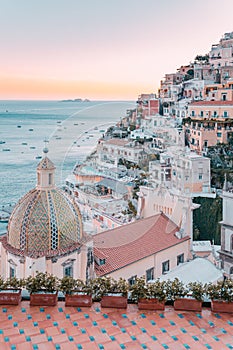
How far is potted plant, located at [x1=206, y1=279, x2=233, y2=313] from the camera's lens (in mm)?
6520

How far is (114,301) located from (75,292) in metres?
0.65

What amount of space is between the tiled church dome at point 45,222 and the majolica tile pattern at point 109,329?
8.98ft

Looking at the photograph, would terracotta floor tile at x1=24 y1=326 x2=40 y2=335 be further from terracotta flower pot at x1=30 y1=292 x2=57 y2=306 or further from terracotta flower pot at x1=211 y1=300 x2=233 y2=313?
terracotta flower pot at x1=211 y1=300 x2=233 y2=313

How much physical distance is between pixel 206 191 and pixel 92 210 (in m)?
10.2

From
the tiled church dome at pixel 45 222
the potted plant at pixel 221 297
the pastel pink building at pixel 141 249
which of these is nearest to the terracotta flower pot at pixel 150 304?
the potted plant at pixel 221 297

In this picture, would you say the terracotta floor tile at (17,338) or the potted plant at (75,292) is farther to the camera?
the potted plant at (75,292)

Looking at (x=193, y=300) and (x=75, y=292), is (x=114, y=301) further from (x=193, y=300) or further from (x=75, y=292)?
(x=193, y=300)

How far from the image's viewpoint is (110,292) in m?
6.73

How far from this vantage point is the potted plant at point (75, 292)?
21.9 ft

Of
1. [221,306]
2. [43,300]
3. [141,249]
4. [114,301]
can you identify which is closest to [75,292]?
[43,300]

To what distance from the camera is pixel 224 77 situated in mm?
41969

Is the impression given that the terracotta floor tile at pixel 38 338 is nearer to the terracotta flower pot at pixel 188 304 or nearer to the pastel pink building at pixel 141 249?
the terracotta flower pot at pixel 188 304

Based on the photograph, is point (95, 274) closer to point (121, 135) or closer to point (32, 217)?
point (32, 217)

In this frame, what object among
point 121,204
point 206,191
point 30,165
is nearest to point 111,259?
point 121,204
